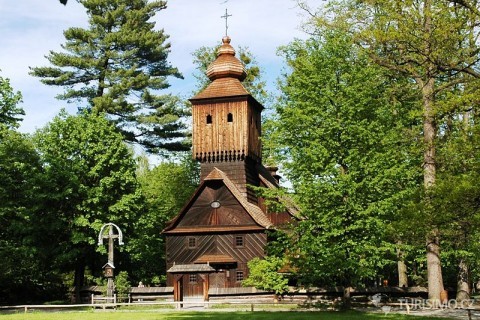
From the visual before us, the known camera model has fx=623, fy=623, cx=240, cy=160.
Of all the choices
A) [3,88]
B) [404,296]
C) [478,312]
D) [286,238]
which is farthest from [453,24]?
[3,88]

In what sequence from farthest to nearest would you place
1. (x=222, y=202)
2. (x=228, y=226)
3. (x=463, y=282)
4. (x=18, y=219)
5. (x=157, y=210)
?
(x=157, y=210), (x=222, y=202), (x=18, y=219), (x=228, y=226), (x=463, y=282)

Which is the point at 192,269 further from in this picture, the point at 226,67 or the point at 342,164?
the point at 226,67

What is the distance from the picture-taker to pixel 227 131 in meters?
43.3

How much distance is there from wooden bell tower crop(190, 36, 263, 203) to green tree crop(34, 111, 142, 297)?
5.35 meters

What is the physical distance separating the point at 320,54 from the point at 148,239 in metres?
20.4

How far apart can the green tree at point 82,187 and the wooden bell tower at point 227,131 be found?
535cm

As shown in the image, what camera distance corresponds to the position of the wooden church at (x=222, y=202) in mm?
38750

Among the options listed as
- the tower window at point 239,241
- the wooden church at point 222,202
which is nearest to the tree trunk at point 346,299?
the wooden church at point 222,202

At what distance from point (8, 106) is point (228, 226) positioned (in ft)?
53.2

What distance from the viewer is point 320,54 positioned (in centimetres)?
3288

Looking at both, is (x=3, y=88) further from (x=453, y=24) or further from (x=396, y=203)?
(x=453, y=24)

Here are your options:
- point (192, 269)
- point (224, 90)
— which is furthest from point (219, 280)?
point (224, 90)

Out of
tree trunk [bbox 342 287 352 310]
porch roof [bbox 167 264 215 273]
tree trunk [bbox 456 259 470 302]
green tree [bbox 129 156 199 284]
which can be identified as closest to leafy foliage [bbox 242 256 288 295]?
tree trunk [bbox 342 287 352 310]

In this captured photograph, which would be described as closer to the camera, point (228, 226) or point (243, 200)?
point (228, 226)
